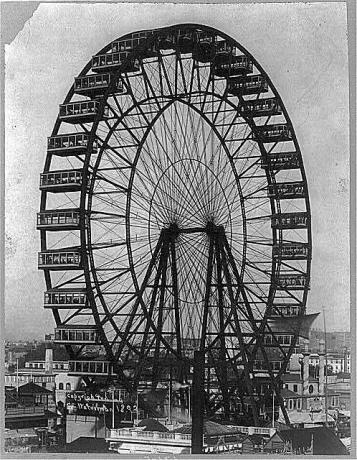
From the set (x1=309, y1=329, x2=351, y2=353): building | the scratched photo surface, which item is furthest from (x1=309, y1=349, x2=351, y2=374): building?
the scratched photo surface

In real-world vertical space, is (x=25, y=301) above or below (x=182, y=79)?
below

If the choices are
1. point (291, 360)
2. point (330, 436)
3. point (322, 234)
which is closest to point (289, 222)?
point (322, 234)

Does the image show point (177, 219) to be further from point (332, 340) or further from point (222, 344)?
point (332, 340)

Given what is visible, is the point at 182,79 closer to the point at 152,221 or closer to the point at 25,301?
the point at 152,221

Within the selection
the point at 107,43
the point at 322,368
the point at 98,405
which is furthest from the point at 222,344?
the point at 107,43

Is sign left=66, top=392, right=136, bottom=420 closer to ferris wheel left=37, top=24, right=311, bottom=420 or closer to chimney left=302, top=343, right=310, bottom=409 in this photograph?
ferris wheel left=37, top=24, right=311, bottom=420
